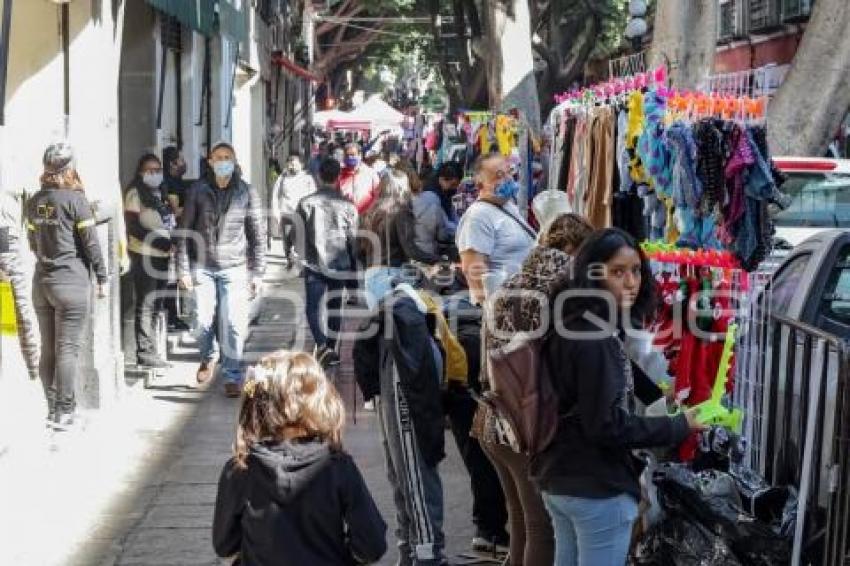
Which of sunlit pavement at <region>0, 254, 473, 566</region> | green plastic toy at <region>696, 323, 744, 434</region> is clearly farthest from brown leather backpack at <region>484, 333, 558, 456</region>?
sunlit pavement at <region>0, 254, 473, 566</region>

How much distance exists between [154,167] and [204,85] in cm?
809

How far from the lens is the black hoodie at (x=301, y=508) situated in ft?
13.7

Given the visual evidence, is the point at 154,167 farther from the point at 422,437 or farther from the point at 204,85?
the point at 204,85

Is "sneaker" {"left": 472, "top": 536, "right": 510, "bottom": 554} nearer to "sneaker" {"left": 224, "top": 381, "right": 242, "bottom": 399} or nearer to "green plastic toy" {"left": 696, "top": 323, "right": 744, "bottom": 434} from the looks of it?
"green plastic toy" {"left": 696, "top": 323, "right": 744, "bottom": 434}

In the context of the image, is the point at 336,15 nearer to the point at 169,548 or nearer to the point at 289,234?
the point at 289,234

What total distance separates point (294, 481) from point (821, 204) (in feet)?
32.3

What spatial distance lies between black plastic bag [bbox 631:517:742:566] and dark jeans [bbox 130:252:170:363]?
7.03 meters

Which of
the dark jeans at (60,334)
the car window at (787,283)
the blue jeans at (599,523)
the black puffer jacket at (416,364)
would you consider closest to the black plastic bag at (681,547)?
the blue jeans at (599,523)

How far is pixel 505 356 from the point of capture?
4.76m

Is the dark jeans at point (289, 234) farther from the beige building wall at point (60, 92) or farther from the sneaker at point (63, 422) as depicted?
the sneaker at point (63, 422)

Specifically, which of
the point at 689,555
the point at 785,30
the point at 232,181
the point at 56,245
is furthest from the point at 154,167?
the point at 785,30

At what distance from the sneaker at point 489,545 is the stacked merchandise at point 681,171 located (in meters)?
1.77

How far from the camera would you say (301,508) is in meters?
4.19

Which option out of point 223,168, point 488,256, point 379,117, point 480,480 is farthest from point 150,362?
point 379,117
